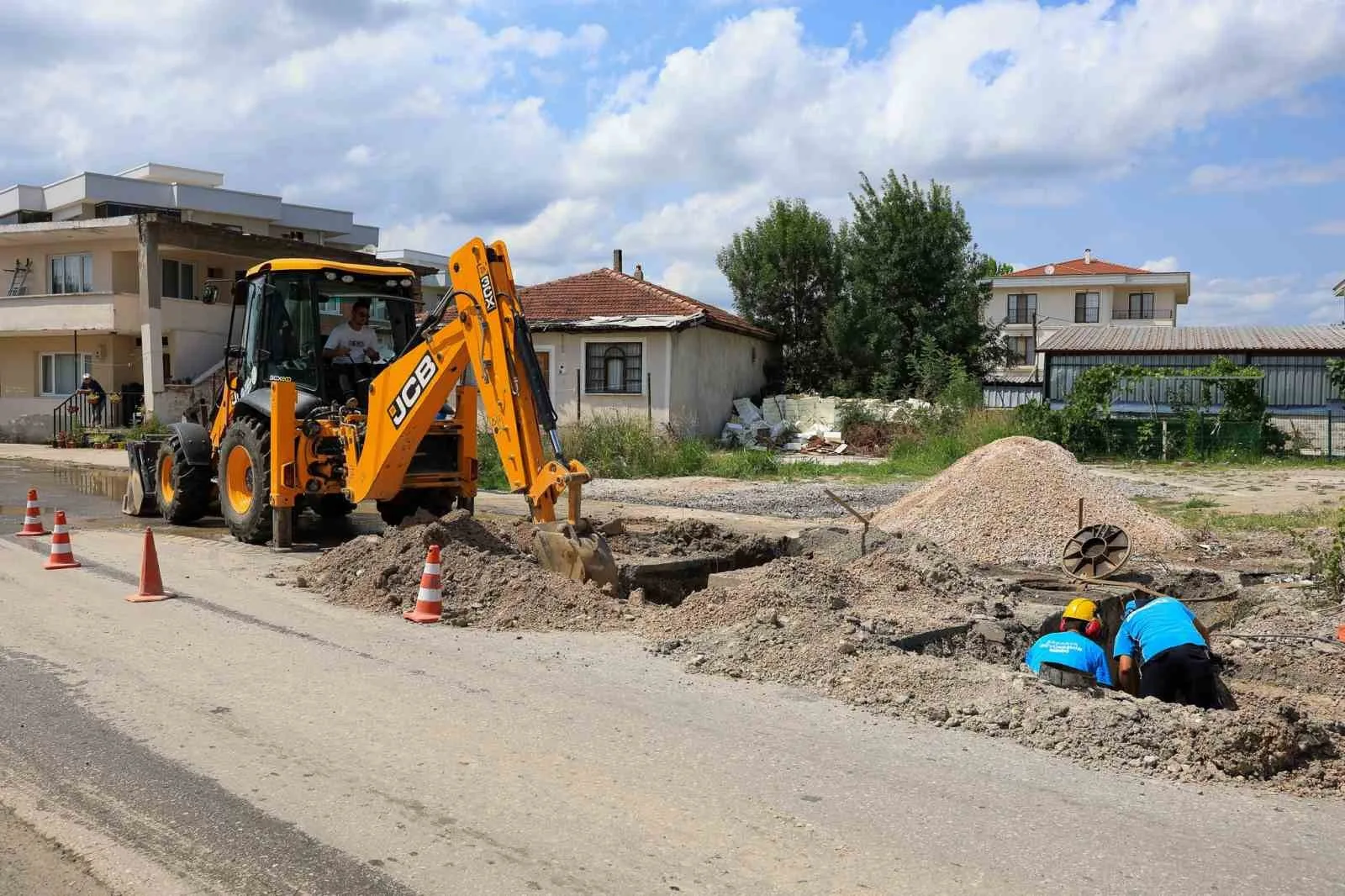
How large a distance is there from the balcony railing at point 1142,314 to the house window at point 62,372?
45.2 meters

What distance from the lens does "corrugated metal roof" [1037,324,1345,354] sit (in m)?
29.2

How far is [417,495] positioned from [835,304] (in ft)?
80.3

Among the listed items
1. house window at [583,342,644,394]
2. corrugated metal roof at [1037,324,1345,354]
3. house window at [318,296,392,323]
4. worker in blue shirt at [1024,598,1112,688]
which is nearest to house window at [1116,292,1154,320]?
corrugated metal roof at [1037,324,1345,354]

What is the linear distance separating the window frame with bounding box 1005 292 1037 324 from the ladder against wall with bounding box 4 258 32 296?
42.7 m

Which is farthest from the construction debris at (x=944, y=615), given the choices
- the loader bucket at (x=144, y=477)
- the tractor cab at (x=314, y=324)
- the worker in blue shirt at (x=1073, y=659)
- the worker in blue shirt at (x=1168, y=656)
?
the loader bucket at (x=144, y=477)

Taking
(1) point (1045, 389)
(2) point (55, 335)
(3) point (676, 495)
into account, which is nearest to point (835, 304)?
(1) point (1045, 389)

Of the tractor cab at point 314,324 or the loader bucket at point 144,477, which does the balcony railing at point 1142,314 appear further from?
the loader bucket at point 144,477

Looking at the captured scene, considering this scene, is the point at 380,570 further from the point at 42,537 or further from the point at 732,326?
the point at 732,326

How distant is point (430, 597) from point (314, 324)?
4.93 metres

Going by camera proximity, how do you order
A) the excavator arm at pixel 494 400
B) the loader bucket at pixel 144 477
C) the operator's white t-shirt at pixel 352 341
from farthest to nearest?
the loader bucket at pixel 144 477 < the operator's white t-shirt at pixel 352 341 < the excavator arm at pixel 494 400

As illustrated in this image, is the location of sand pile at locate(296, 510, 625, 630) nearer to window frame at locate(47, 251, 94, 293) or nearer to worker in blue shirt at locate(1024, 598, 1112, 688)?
worker in blue shirt at locate(1024, 598, 1112, 688)

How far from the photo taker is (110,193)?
1425 inches

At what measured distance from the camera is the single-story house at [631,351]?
2828cm

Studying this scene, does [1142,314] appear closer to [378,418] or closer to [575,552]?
[378,418]
